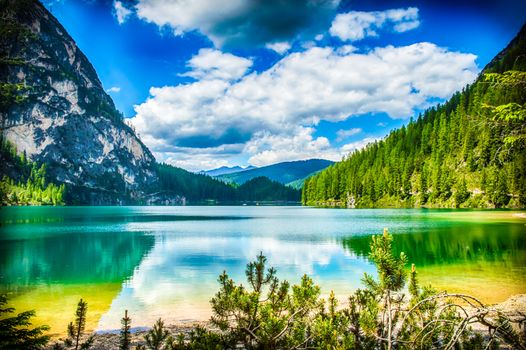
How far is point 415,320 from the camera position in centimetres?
749

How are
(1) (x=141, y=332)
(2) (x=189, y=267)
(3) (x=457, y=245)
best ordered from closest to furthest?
1. (1) (x=141, y=332)
2. (2) (x=189, y=267)
3. (3) (x=457, y=245)

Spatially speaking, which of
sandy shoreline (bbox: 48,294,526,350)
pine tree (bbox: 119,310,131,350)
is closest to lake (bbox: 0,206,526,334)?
sandy shoreline (bbox: 48,294,526,350)

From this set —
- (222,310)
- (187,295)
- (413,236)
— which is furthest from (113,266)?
(413,236)

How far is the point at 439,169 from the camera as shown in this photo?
138 metres

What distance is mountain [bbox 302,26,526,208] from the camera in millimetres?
108188

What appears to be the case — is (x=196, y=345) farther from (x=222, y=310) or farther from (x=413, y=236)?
(x=413, y=236)

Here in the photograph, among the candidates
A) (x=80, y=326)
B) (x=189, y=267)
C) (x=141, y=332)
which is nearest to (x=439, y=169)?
(x=189, y=267)

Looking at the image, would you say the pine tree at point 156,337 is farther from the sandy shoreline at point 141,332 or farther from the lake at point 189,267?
the lake at point 189,267

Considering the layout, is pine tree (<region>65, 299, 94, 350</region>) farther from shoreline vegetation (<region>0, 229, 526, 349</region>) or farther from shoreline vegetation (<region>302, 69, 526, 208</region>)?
shoreline vegetation (<region>302, 69, 526, 208</region>)

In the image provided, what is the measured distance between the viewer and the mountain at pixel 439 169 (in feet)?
355

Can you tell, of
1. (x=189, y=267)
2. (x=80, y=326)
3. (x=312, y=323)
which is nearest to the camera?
(x=312, y=323)

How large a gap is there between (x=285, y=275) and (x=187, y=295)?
7.33 meters

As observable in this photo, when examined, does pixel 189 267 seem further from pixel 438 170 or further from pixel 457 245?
pixel 438 170

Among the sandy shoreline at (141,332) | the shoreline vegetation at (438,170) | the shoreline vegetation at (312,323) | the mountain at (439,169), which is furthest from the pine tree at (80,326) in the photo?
the shoreline vegetation at (438,170)
